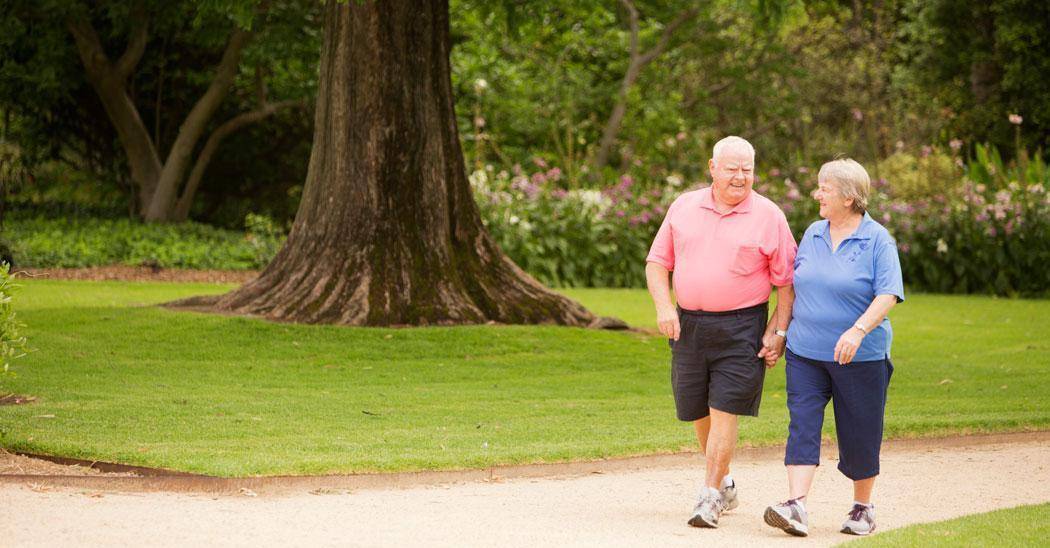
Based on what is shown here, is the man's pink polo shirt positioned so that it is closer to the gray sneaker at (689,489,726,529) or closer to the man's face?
the man's face

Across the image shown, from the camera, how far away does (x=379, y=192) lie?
12953 millimetres

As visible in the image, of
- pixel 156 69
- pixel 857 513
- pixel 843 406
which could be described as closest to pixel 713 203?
pixel 843 406

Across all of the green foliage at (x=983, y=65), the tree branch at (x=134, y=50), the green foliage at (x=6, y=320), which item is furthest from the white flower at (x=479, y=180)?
the green foliage at (x=6, y=320)

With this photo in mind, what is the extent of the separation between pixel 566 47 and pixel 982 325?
14.6 meters

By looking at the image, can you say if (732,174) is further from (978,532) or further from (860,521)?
(978,532)

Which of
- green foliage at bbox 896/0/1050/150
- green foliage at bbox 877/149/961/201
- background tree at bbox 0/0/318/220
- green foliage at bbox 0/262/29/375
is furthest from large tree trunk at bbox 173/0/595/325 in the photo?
green foliage at bbox 896/0/1050/150

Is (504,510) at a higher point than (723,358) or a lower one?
lower

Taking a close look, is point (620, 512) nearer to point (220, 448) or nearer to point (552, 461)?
point (552, 461)

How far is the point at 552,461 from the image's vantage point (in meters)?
7.34

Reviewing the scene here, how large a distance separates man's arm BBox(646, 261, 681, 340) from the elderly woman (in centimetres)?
50

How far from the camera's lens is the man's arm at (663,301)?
590 cm

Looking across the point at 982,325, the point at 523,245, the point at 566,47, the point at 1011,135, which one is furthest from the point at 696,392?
the point at 1011,135

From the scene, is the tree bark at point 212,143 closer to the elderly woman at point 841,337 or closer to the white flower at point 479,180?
the white flower at point 479,180

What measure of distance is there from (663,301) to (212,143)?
19899mm
